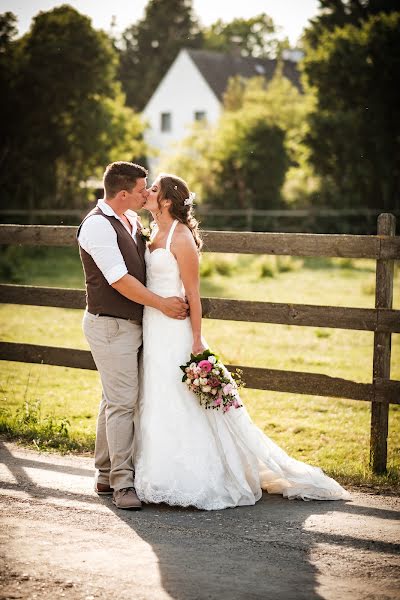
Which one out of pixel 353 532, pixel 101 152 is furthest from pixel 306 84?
pixel 353 532

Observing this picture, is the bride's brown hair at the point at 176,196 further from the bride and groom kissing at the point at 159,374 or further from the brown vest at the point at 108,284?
the brown vest at the point at 108,284

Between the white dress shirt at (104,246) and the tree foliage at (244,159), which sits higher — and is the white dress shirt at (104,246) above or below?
below

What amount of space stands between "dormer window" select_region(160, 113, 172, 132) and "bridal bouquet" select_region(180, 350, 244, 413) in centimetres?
4526

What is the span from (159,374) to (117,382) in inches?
11.2

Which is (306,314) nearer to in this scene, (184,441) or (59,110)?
(184,441)

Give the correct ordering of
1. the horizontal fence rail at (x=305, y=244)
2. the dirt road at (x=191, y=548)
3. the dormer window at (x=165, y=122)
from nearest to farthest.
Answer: the dirt road at (x=191, y=548), the horizontal fence rail at (x=305, y=244), the dormer window at (x=165, y=122)

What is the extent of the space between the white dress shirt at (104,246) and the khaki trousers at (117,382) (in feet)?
1.25

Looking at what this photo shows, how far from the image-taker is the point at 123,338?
212 inches

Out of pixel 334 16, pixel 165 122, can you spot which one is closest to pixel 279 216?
pixel 334 16

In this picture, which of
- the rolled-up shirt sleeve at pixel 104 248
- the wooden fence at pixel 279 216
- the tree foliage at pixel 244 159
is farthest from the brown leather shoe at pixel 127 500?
the tree foliage at pixel 244 159

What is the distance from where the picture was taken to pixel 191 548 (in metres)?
4.49

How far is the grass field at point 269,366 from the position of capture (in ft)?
23.1

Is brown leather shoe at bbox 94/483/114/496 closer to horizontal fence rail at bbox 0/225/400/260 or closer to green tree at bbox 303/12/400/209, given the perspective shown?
horizontal fence rail at bbox 0/225/400/260

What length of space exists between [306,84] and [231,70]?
1878 centimetres
